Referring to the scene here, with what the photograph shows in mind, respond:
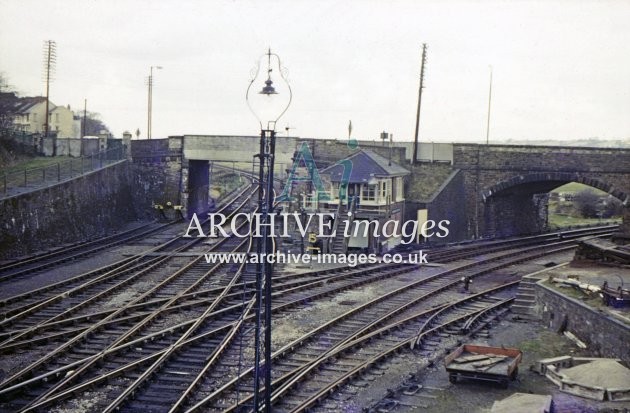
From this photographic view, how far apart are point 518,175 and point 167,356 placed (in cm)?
2642

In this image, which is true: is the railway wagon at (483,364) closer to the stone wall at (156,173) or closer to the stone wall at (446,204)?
the stone wall at (446,204)

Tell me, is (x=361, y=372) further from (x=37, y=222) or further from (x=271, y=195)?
(x=37, y=222)

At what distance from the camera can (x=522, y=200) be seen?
40.4 metres

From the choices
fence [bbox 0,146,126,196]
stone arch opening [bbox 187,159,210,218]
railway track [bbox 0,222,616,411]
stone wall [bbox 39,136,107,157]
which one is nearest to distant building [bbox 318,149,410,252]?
railway track [bbox 0,222,616,411]

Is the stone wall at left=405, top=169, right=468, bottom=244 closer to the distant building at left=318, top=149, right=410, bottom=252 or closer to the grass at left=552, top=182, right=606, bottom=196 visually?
the distant building at left=318, top=149, right=410, bottom=252

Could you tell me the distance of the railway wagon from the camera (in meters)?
13.2

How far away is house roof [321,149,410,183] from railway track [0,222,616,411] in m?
9.22

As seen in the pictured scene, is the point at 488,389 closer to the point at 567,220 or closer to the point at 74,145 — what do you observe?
the point at 74,145

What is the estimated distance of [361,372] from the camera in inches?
546

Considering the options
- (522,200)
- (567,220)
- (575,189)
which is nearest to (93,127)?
(575,189)

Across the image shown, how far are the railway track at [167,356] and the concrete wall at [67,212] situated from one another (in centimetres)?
902

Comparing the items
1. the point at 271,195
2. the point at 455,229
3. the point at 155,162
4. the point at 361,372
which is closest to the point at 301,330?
the point at 361,372

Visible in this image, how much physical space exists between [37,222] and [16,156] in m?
14.5

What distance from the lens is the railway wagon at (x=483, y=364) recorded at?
13.2 m
